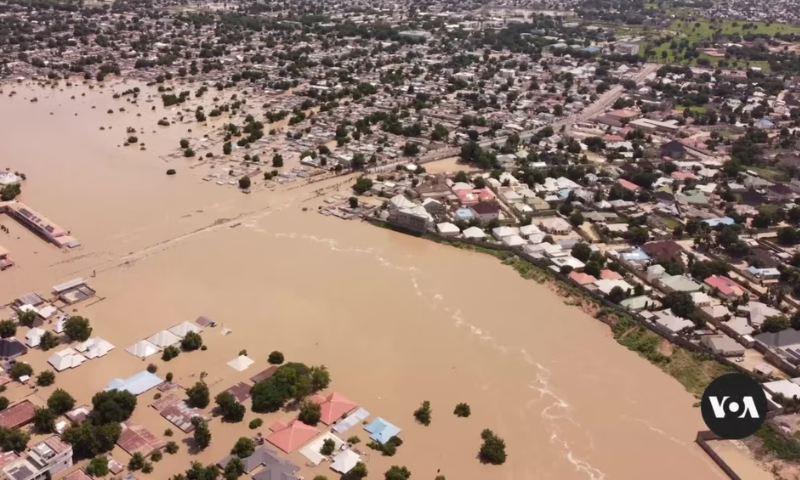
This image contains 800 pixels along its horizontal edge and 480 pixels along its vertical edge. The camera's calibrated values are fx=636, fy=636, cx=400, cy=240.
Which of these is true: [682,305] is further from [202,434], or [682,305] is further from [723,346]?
[202,434]

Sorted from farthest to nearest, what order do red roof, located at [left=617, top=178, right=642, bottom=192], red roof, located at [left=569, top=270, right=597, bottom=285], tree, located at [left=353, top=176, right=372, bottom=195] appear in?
red roof, located at [left=617, top=178, right=642, bottom=192] → tree, located at [left=353, top=176, right=372, bottom=195] → red roof, located at [left=569, top=270, right=597, bottom=285]

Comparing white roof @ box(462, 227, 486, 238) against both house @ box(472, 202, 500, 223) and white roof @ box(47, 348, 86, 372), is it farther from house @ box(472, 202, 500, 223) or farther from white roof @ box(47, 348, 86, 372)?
white roof @ box(47, 348, 86, 372)

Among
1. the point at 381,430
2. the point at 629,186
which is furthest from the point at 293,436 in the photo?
the point at 629,186

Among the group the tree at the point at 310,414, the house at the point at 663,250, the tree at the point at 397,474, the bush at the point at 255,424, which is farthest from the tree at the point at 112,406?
the house at the point at 663,250

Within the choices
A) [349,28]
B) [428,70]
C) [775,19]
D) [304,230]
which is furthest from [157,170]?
[775,19]

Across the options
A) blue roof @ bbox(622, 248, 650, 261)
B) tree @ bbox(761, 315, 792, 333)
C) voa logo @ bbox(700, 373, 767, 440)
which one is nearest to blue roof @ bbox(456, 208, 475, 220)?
blue roof @ bbox(622, 248, 650, 261)

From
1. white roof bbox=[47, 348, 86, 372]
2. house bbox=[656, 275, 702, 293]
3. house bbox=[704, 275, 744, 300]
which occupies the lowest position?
house bbox=[704, 275, 744, 300]

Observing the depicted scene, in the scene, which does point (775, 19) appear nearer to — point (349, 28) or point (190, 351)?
point (349, 28)
